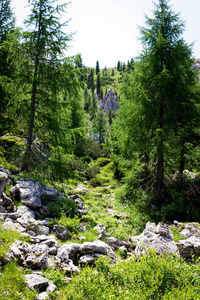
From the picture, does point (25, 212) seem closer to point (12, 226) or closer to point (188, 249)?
point (12, 226)

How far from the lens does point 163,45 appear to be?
11.1 m

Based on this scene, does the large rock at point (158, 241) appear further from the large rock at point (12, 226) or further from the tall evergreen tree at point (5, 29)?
the tall evergreen tree at point (5, 29)

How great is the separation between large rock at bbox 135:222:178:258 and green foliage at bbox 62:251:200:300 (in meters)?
1.76

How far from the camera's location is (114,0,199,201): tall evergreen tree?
11047mm

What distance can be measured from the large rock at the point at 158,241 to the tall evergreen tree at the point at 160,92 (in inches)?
193

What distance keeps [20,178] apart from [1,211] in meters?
2.45

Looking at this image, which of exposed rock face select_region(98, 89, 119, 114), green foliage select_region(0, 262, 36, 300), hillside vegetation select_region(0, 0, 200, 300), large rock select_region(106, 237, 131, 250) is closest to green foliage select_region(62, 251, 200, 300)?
hillside vegetation select_region(0, 0, 200, 300)

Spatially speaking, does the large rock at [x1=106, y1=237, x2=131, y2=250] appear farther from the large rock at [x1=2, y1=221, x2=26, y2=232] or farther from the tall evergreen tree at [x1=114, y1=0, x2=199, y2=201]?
the tall evergreen tree at [x1=114, y1=0, x2=199, y2=201]

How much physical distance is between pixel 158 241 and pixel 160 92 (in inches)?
316

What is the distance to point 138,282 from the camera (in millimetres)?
4039

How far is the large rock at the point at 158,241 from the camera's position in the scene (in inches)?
247

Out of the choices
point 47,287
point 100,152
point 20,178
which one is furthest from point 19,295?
point 100,152

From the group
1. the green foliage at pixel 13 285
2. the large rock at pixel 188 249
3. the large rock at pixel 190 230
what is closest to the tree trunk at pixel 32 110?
the green foliage at pixel 13 285

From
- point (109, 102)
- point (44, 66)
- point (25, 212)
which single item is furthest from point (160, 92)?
point (109, 102)
